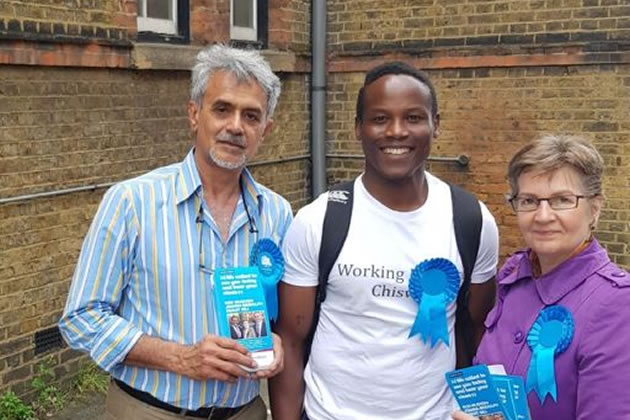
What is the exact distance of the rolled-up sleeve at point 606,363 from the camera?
1755 millimetres

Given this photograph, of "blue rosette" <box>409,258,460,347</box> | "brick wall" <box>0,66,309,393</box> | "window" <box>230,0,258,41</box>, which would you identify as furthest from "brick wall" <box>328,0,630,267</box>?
"blue rosette" <box>409,258,460,347</box>

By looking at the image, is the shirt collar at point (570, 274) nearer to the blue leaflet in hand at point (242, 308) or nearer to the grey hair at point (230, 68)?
the blue leaflet in hand at point (242, 308)

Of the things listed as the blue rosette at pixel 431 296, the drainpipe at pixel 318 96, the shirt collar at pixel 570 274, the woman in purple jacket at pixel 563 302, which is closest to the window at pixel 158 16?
the drainpipe at pixel 318 96

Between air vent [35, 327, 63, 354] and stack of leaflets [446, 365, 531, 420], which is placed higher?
stack of leaflets [446, 365, 531, 420]

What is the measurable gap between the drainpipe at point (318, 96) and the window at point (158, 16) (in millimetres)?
1833

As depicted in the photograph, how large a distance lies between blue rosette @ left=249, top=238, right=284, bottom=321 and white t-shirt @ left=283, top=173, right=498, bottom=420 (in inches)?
1.6

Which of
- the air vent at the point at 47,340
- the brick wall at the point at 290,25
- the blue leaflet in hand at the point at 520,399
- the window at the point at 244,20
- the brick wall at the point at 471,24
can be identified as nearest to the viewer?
the blue leaflet in hand at the point at 520,399

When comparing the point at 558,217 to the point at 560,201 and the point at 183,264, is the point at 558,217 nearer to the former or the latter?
the point at 560,201

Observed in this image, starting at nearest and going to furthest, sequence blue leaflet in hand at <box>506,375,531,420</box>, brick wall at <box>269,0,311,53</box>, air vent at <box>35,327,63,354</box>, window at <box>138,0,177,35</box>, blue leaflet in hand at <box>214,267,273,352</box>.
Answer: blue leaflet in hand at <box>506,375,531,420</box> → blue leaflet in hand at <box>214,267,273,352</box> → air vent at <box>35,327,63,354</box> → window at <box>138,0,177,35</box> → brick wall at <box>269,0,311,53</box>

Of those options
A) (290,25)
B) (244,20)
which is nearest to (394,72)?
(244,20)

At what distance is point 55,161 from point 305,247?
316cm

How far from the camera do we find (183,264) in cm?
229

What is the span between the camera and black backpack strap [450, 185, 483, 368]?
7.73ft

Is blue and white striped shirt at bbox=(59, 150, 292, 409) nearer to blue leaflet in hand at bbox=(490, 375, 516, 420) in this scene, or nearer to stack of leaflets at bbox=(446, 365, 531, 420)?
stack of leaflets at bbox=(446, 365, 531, 420)
